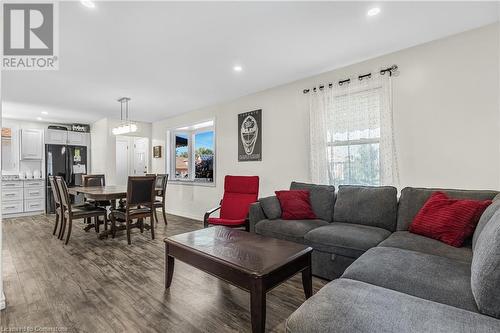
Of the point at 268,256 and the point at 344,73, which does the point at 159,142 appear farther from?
the point at 268,256

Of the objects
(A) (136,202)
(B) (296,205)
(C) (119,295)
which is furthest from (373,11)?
(A) (136,202)

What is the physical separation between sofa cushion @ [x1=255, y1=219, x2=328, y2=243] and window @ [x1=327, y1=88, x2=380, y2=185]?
0.76 m

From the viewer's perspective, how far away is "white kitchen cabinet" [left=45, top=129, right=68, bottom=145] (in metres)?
6.12

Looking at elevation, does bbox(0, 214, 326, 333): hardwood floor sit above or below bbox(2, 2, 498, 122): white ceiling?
below

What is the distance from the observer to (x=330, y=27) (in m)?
2.29

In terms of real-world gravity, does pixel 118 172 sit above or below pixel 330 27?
below

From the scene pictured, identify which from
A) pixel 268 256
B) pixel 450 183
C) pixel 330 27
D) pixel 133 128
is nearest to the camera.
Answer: pixel 268 256

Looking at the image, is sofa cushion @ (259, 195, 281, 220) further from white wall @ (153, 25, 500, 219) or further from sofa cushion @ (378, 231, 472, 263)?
sofa cushion @ (378, 231, 472, 263)

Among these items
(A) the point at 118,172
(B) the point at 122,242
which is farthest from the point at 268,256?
(A) the point at 118,172

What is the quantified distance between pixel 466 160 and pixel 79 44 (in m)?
4.08

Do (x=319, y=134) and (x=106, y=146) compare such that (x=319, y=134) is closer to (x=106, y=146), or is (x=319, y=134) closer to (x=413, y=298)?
(x=413, y=298)

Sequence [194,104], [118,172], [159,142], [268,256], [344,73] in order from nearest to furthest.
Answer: [268,256], [344,73], [194,104], [159,142], [118,172]

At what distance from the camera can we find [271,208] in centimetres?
302

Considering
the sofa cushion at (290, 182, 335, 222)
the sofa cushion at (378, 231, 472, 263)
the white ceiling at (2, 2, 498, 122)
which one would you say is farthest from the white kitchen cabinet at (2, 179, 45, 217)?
the sofa cushion at (378, 231, 472, 263)
